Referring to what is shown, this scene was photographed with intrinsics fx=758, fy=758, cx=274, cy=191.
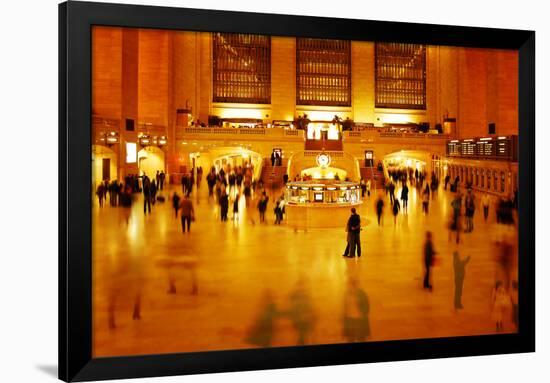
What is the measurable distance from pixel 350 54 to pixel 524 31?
8.29 ft

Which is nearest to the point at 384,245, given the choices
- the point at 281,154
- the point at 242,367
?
the point at 281,154

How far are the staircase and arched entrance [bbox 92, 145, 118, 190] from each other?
6.13ft

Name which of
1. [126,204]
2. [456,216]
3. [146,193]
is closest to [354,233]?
[456,216]

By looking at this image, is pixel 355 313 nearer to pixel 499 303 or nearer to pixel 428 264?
pixel 428 264

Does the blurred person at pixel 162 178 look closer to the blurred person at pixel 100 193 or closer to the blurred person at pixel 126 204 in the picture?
the blurred person at pixel 126 204

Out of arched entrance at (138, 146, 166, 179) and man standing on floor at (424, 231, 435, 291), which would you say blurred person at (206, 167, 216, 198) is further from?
man standing on floor at (424, 231, 435, 291)

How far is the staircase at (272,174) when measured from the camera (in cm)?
970

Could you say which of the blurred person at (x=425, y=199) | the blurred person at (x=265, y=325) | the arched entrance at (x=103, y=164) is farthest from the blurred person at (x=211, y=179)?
the blurred person at (x=425, y=199)

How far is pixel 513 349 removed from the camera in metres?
10.3

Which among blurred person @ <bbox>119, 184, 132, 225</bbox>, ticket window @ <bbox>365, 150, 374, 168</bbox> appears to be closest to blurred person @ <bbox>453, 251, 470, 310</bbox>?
ticket window @ <bbox>365, 150, 374, 168</bbox>

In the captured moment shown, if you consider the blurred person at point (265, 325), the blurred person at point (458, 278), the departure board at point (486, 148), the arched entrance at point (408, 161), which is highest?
the departure board at point (486, 148)

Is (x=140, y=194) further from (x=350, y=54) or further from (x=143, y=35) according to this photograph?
(x=350, y=54)

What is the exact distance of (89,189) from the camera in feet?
29.0

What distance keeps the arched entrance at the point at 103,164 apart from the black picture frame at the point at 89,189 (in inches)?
5.1
